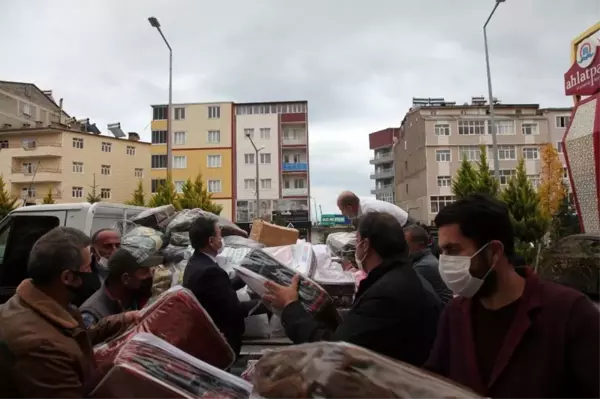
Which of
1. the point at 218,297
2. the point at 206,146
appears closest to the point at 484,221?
the point at 218,297

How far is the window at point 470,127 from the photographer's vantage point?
170ft

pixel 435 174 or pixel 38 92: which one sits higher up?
pixel 38 92

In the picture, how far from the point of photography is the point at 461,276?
1.91 m

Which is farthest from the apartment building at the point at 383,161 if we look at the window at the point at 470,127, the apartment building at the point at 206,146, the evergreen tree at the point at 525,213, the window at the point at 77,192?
the evergreen tree at the point at 525,213

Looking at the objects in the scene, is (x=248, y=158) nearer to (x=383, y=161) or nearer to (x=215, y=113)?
(x=215, y=113)

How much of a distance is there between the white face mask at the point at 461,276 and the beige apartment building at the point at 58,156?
177 feet

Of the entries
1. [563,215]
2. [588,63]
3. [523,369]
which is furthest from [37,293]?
[563,215]

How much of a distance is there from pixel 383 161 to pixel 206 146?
39.9 metres

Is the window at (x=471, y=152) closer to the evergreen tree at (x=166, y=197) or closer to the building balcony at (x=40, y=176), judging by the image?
the evergreen tree at (x=166, y=197)

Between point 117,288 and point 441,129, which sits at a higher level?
point 441,129

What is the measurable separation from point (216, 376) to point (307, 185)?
55871 millimetres

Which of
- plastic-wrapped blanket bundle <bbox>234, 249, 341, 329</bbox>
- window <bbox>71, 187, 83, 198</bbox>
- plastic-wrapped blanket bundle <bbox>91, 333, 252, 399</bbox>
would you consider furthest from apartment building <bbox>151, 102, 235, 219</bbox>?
plastic-wrapped blanket bundle <bbox>91, 333, 252, 399</bbox>

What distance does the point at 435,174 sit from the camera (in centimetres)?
5309

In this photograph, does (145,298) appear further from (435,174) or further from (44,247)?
(435,174)
